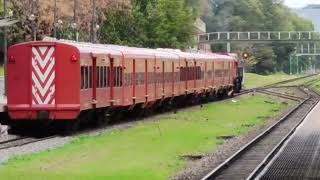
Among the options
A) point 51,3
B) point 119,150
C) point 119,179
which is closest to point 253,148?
point 119,150

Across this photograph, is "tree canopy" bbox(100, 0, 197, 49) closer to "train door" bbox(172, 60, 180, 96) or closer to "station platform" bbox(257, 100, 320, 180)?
"train door" bbox(172, 60, 180, 96)

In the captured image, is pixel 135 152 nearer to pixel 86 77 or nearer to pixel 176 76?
pixel 86 77

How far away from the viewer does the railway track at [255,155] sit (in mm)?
16900

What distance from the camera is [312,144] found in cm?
2408

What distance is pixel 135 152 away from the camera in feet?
67.9

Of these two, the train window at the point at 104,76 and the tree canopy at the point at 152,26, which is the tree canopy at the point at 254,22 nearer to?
the tree canopy at the point at 152,26

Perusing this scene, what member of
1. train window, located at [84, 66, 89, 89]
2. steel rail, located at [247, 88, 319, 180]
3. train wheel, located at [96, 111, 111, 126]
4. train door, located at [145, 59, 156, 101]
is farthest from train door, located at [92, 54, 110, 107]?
steel rail, located at [247, 88, 319, 180]

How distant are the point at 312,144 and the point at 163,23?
173 feet

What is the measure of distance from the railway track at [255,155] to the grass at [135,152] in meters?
1.01

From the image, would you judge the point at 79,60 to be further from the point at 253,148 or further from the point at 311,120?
the point at 311,120

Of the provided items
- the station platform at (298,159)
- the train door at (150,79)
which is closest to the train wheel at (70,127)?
the station platform at (298,159)

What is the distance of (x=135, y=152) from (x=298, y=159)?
13.6ft

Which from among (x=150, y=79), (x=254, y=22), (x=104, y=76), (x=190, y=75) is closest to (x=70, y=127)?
(x=104, y=76)

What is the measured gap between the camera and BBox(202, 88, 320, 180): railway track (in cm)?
1690
